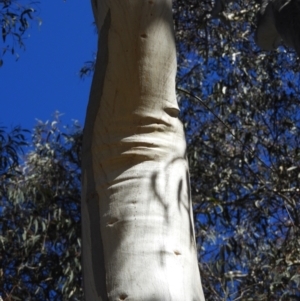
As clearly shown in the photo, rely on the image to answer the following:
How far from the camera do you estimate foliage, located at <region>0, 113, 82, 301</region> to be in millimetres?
5512

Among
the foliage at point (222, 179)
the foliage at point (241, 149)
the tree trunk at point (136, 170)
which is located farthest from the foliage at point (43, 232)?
the tree trunk at point (136, 170)

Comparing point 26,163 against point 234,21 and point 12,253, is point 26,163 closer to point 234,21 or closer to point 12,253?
Answer: point 12,253

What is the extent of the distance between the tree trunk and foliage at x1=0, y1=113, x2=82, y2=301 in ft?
11.8

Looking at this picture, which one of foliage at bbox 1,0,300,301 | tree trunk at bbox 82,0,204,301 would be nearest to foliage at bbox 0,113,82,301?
foliage at bbox 1,0,300,301

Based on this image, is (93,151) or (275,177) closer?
(93,151)

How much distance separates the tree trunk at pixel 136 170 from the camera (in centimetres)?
156

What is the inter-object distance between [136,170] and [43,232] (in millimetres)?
4126

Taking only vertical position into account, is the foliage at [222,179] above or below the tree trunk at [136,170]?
above

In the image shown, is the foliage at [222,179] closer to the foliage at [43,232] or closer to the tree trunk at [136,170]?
the foliage at [43,232]

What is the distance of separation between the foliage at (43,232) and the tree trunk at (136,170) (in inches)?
A: 141

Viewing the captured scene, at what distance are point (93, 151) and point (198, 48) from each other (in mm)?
4552

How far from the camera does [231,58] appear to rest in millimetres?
6340

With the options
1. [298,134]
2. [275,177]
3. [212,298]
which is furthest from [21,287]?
[298,134]

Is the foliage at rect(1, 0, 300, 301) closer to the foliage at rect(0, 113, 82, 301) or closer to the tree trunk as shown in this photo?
the foliage at rect(0, 113, 82, 301)
